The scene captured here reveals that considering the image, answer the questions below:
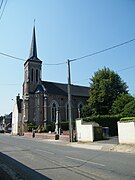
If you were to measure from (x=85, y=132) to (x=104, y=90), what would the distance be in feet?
82.3

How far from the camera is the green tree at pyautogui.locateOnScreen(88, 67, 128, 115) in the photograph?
52.3 meters

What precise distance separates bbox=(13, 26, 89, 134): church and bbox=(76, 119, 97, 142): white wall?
30891 mm

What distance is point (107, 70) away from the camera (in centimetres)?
5600

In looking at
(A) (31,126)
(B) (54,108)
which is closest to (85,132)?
(A) (31,126)

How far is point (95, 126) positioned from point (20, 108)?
151ft

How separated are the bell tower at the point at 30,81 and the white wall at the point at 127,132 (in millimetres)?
40989

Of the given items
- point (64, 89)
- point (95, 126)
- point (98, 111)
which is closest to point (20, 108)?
point (64, 89)

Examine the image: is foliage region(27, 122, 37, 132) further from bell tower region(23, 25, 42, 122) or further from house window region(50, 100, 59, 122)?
house window region(50, 100, 59, 122)

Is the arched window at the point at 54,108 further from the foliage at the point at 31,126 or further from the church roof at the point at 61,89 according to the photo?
the foliage at the point at 31,126

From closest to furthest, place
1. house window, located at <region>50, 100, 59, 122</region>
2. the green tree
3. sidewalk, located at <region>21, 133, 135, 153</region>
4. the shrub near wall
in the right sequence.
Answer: sidewalk, located at <region>21, 133, 135, 153</region>
the shrub near wall
the green tree
house window, located at <region>50, 100, 59, 122</region>

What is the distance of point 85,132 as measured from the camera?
28.2 metres

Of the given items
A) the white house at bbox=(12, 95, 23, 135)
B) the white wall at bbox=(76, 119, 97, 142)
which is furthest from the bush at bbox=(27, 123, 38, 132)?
the white wall at bbox=(76, 119, 97, 142)

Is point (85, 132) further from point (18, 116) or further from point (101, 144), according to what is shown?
point (18, 116)

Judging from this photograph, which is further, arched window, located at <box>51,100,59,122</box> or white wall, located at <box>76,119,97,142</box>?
arched window, located at <box>51,100,59,122</box>
